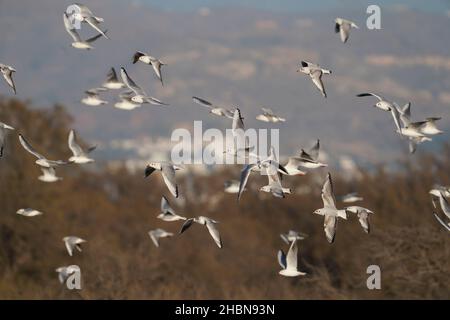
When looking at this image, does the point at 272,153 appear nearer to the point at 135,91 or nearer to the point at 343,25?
the point at 135,91

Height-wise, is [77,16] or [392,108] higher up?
[77,16]

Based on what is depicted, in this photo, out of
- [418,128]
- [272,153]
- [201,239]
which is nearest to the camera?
[272,153]

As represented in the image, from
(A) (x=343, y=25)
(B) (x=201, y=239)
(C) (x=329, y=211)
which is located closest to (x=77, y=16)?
(A) (x=343, y=25)

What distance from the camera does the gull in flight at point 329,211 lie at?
16.3 m

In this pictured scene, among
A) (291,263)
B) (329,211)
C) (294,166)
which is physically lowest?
(291,263)

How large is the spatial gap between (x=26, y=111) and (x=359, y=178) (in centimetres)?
2647

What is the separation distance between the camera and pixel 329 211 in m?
16.4

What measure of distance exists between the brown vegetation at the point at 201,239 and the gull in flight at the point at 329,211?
12.7 metres

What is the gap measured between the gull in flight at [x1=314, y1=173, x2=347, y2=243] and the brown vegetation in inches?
499

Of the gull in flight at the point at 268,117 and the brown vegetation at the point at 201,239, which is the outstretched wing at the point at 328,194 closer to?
the gull in flight at the point at 268,117

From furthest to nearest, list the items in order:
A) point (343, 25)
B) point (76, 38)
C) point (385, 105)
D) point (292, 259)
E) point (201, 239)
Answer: point (201, 239) < point (76, 38) < point (343, 25) < point (385, 105) < point (292, 259)

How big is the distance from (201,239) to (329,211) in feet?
186

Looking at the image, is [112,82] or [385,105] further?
[112,82]
